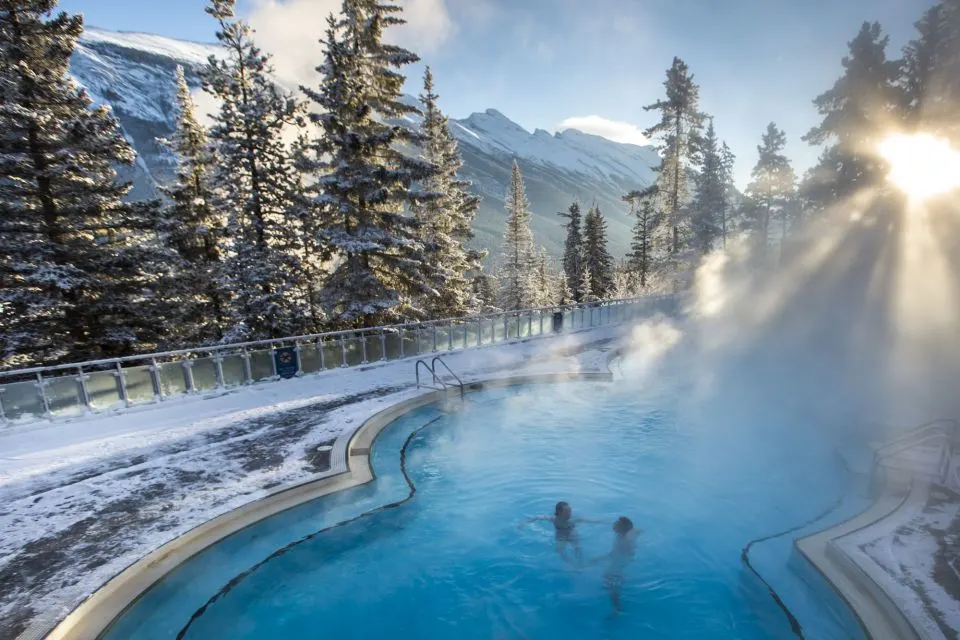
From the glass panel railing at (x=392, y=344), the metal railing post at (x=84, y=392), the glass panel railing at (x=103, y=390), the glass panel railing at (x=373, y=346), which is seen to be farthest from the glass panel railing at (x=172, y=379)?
the glass panel railing at (x=392, y=344)

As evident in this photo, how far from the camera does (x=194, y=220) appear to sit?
17484 mm

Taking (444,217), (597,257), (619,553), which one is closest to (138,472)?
(619,553)

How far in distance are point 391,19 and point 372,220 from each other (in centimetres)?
756

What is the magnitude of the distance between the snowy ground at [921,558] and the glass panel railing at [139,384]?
43.5ft

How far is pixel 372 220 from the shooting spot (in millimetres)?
15508

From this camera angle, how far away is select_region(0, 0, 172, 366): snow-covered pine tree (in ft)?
38.5

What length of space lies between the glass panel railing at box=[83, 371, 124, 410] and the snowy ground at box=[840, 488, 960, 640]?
530 inches

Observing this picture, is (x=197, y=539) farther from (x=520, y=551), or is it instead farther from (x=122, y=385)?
(x=122, y=385)

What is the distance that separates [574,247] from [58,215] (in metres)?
42.4

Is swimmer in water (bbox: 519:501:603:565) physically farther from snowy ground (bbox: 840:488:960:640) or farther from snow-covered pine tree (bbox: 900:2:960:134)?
snow-covered pine tree (bbox: 900:2:960:134)

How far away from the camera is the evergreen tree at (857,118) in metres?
19.0

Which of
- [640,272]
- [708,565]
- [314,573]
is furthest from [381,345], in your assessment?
[640,272]

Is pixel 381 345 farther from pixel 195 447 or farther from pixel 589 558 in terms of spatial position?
pixel 589 558

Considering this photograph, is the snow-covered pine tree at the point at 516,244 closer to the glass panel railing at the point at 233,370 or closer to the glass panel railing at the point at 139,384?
the glass panel railing at the point at 233,370
